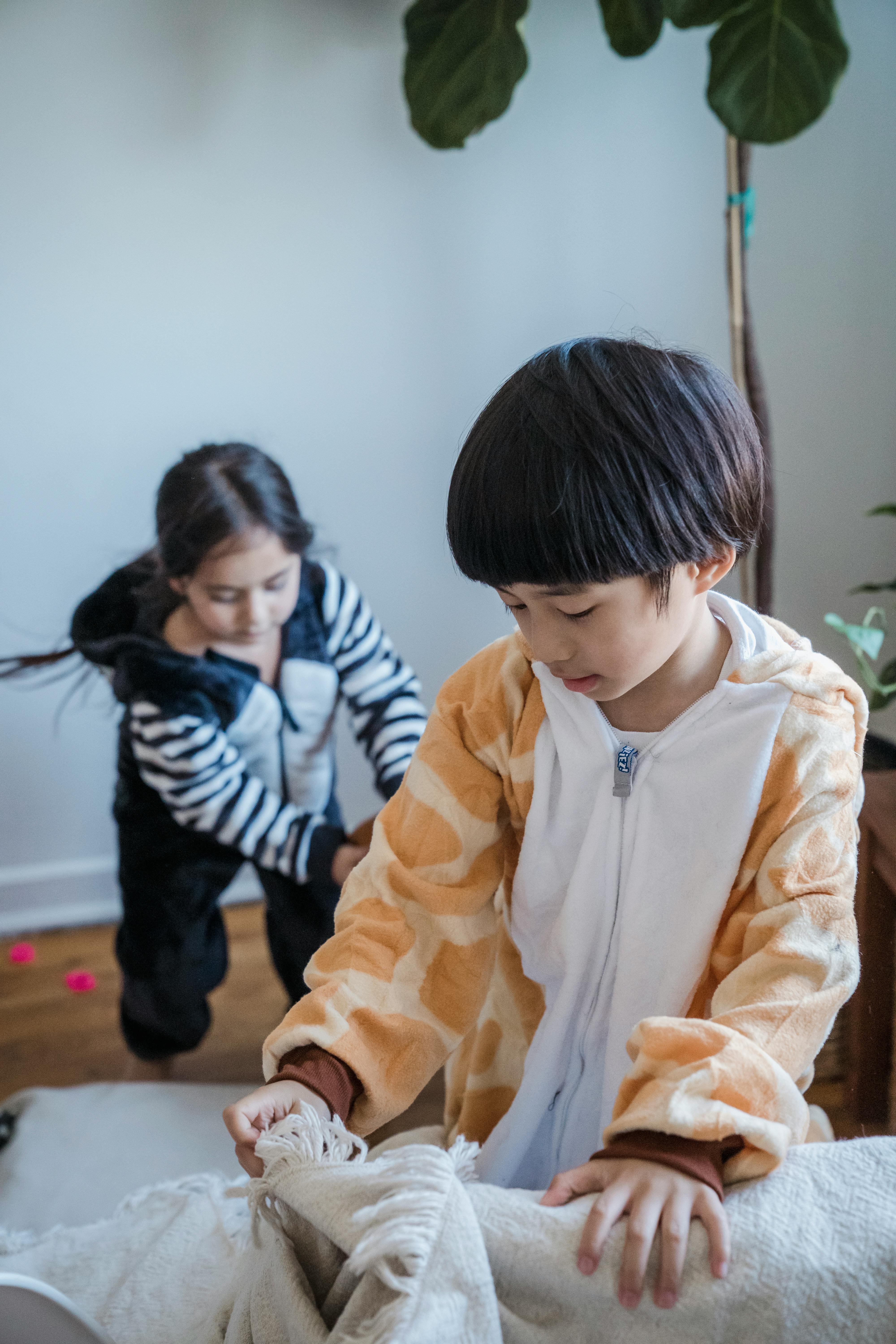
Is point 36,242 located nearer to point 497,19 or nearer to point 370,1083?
point 497,19

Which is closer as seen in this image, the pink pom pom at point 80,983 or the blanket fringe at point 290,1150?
the blanket fringe at point 290,1150

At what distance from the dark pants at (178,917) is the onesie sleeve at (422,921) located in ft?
2.01

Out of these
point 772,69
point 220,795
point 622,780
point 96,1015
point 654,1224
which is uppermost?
point 772,69

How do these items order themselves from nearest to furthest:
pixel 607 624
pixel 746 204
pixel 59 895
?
pixel 607 624, pixel 746 204, pixel 59 895

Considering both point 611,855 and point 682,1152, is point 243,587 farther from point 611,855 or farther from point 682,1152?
point 682,1152

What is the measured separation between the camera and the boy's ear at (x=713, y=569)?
0.60 meters

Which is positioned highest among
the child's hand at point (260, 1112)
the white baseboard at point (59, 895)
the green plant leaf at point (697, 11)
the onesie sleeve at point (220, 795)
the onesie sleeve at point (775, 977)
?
the green plant leaf at point (697, 11)

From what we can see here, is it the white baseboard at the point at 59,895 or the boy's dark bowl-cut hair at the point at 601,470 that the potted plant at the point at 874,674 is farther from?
the white baseboard at the point at 59,895

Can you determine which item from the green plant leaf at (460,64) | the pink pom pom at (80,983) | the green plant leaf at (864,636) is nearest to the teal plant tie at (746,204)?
the green plant leaf at (460,64)

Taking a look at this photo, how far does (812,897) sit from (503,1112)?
1.04ft

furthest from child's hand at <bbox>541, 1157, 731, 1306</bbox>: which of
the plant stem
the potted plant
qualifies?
the plant stem

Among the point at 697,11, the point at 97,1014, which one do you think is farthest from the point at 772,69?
the point at 97,1014

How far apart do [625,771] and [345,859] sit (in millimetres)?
630

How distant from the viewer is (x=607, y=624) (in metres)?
0.58
